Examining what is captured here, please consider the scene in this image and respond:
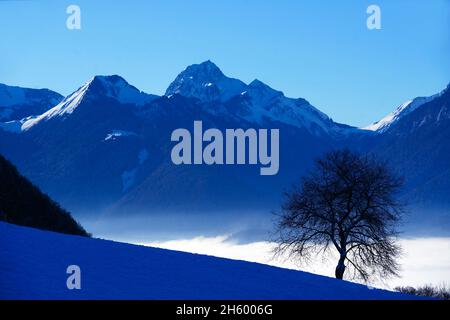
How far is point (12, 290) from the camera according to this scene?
19.0 metres

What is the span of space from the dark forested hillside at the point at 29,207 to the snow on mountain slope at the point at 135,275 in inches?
871

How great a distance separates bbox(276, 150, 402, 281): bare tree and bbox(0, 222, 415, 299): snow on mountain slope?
45.6 feet

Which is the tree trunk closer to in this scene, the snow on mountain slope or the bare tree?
the bare tree

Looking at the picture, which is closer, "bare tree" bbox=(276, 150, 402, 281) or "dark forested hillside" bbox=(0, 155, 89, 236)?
"bare tree" bbox=(276, 150, 402, 281)

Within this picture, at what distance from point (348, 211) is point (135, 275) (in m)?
19.8

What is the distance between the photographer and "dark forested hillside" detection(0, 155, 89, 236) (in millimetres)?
49981

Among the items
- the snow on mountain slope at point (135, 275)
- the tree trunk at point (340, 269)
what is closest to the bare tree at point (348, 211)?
the tree trunk at point (340, 269)

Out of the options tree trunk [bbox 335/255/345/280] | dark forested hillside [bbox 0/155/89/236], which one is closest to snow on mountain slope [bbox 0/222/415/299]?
tree trunk [bbox 335/255/345/280]

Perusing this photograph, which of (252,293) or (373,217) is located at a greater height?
(373,217)

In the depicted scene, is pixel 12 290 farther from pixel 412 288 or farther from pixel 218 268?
pixel 412 288

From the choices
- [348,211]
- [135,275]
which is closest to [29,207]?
[348,211]

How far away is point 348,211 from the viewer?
4062cm
